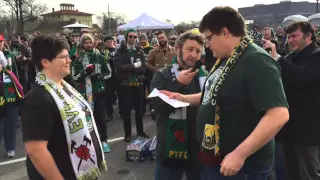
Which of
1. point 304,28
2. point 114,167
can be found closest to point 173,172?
point 304,28

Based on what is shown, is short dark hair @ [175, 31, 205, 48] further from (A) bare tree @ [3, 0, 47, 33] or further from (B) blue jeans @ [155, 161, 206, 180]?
(A) bare tree @ [3, 0, 47, 33]

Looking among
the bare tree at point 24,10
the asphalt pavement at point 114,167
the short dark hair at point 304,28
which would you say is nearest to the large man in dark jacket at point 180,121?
the short dark hair at point 304,28

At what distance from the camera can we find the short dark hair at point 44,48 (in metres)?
2.21

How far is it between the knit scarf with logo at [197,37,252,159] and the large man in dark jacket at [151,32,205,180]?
73cm

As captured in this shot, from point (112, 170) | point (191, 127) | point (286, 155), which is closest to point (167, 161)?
point (191, 127)

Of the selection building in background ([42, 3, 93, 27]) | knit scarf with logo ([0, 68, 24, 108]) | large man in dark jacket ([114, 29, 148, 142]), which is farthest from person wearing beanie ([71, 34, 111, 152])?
building in background ([42, 3, 93, 27])

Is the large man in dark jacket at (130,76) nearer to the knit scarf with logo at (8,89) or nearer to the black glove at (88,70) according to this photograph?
the black glove at (88,70)

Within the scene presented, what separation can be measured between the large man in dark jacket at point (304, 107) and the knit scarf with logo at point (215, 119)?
152cm

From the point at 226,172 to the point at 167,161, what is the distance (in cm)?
108

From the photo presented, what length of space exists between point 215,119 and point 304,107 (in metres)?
1.77

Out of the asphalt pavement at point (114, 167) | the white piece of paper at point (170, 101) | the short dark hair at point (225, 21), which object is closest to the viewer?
the short dark hair at point (225, 21)

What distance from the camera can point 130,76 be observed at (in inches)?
239

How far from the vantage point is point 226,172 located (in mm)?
1684

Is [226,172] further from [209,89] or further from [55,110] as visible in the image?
[55,110]
